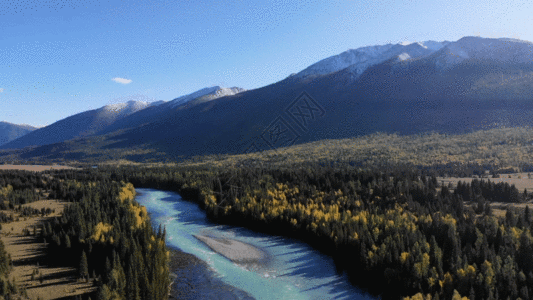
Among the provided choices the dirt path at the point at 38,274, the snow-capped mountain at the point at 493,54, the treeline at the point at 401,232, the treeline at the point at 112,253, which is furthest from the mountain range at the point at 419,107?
the dirt path at the point at 38,274

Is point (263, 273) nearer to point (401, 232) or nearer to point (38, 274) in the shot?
point (401, 232)

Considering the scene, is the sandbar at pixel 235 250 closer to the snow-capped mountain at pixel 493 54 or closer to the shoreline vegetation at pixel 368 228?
the shoreline vegetation at pixel 368 228

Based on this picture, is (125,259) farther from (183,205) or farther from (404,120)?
(404,120)

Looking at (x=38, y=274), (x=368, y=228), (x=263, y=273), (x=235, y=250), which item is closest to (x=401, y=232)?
(x=368, y=228)

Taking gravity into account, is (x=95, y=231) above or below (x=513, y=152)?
above

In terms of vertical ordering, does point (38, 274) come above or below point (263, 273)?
Result: above

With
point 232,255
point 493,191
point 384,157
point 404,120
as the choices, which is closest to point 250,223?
point 232,255
